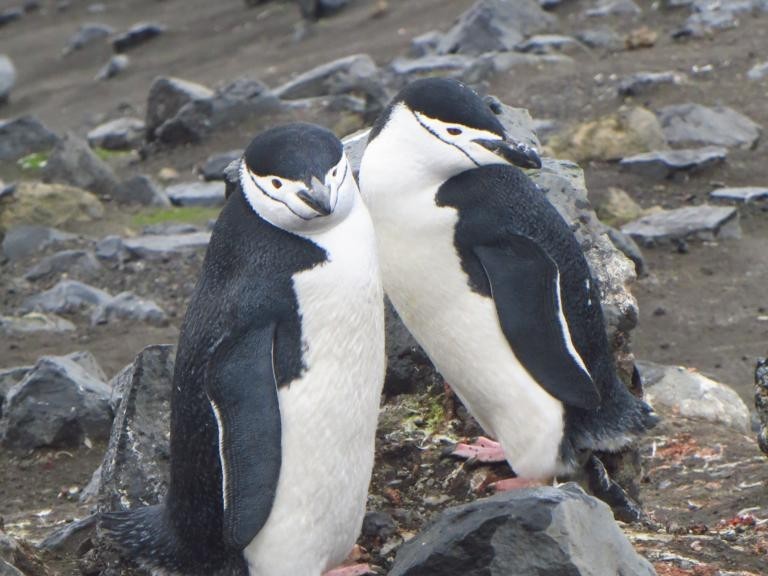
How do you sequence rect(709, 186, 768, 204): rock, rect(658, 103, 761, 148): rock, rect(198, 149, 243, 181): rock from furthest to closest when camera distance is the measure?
rect(198, 149, 243, 181): rock < rect(658, 103, 761, 148): rock < rect(709, 186, 768, 204): rock

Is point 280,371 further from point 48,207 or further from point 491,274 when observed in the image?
point 48,207

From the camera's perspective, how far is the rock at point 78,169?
1096 cm

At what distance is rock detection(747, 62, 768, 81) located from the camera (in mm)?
11344

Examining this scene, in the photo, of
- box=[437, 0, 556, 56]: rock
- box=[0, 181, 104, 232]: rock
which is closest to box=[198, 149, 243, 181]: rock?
box=[0, 181, 104, 232]: rock

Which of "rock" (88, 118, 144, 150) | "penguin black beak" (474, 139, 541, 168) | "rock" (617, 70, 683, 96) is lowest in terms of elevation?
"rock" (88, 118, 144, 150)

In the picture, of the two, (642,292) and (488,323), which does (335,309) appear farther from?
(642,292)

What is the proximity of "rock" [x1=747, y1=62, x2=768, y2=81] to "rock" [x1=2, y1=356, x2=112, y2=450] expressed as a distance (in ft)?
21.7

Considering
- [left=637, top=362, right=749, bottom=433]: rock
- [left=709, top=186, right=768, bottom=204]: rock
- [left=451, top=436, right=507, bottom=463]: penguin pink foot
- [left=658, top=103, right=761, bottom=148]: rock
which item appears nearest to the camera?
[left=451, top=436, right=507, bottom=463]: penguin pink foot

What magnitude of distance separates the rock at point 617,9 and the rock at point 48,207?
5.25m

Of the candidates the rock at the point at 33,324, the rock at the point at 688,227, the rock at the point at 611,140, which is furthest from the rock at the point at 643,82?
the rock at the point at 33,324

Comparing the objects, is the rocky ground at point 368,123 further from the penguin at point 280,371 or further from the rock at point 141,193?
the penguin at point 280,371

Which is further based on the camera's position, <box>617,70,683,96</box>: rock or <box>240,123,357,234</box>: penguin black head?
<box>617,70,683,96</box>: rock

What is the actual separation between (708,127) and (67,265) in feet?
14.1

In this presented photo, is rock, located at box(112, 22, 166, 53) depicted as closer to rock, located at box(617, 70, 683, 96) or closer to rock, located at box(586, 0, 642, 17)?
rock, located at box(586, 0, 642, 17)
